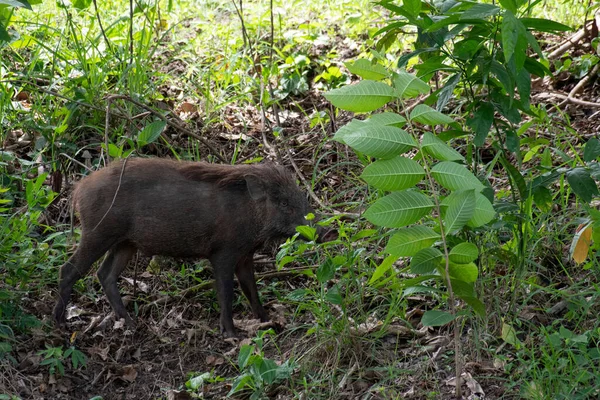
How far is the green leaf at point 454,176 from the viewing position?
3.38m

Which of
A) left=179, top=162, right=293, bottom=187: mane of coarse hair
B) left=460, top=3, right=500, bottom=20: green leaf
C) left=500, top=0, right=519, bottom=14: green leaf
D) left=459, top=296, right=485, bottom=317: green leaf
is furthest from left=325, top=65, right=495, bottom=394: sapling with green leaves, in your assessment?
left=179, top=162, right=293, bottom=187: mane of coarse hair

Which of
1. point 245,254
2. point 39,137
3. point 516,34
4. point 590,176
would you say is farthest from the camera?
point 39,137

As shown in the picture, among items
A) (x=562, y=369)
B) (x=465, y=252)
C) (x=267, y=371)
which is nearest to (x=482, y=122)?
(x=465, y=252)

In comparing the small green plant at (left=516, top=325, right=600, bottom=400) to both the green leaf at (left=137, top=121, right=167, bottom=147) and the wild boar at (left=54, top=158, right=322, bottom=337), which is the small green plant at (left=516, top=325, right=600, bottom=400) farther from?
the green leaf at (left=137, top=121, right=167, bottom=147)

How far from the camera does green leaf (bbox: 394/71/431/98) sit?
11.6ft

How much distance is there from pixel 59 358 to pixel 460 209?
2.52 m

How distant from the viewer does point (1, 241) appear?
517cm

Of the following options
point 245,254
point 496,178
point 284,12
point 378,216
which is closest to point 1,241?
point 245,254

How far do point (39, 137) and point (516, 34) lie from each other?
4321 millimetres

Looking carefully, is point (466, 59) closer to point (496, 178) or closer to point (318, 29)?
point (496, 178)

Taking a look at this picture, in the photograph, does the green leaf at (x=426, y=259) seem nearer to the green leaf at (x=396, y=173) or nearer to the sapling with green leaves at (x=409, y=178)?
the sapling with green leaves at (x=409, y=178)

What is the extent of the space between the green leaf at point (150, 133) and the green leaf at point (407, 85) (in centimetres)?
233

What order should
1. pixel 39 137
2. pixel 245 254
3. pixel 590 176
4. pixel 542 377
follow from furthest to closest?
pixel 39 137 → pixel 245 254 → pixel 590 176 → pixel 542 377

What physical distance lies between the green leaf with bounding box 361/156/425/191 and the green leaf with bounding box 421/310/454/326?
1.92 feet
